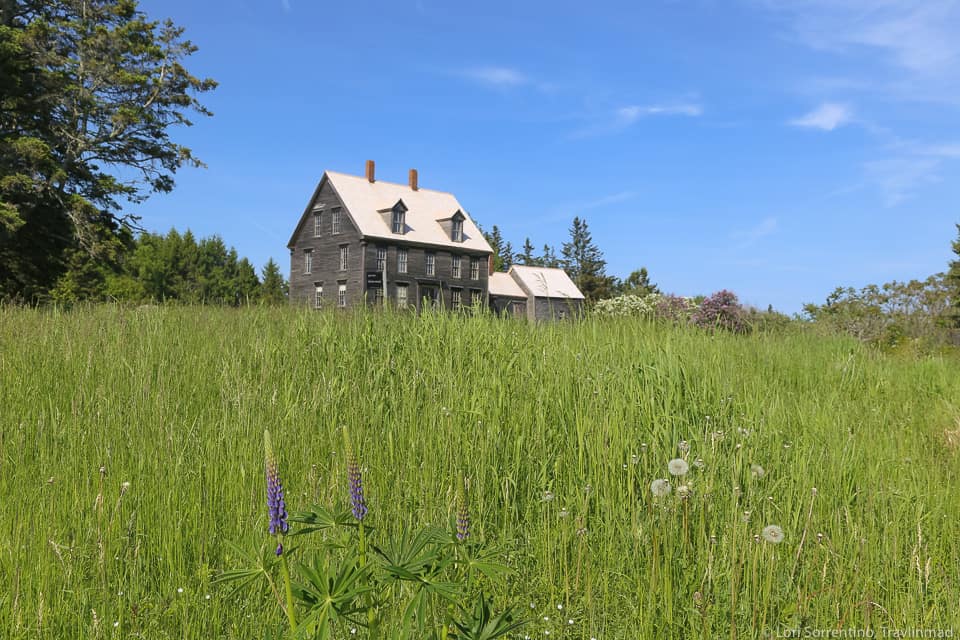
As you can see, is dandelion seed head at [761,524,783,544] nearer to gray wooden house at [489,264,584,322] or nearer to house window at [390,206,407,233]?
house window at [390,206,407,233]

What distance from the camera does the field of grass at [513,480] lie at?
8.13 ft

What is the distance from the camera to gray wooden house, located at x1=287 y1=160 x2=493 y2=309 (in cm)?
3509

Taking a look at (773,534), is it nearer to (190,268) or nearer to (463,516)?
(463,516)

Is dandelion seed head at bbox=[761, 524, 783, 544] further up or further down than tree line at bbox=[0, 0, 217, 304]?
further down

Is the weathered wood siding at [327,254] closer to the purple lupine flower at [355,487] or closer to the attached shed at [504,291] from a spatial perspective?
the attached shed at [504,291]

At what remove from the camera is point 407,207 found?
3759 cm

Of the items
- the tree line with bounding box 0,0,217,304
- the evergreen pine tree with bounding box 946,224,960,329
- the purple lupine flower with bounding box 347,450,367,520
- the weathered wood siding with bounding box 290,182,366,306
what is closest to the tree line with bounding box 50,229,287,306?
the weathered wood siding with bounding box 290,182,366,306

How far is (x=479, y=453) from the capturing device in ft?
12.0

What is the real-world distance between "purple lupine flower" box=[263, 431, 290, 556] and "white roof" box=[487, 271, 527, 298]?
40868 millimetres

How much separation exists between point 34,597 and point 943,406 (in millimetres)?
8357

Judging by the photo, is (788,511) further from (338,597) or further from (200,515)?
(200,515)

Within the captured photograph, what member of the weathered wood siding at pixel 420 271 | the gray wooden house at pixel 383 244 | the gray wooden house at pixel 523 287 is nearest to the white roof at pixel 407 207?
the gray wooden house at pixel 383 244

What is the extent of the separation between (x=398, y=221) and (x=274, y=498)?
35.6m

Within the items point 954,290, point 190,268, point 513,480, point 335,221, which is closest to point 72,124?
point 335,221
